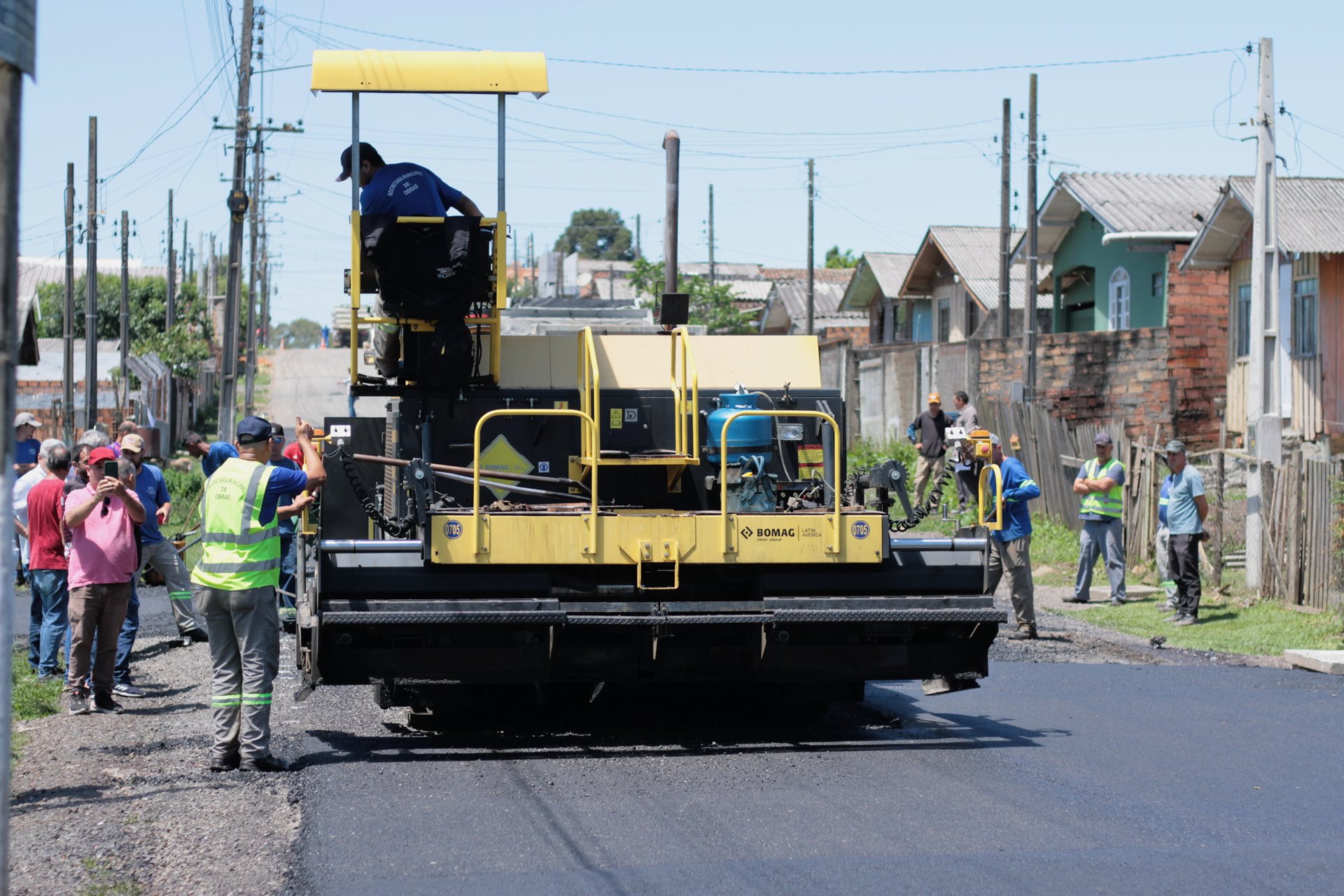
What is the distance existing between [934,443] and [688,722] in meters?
12.8

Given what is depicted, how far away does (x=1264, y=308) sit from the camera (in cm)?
1550

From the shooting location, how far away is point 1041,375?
2562 cm

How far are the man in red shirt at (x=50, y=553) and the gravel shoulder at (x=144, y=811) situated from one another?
4.18 ft

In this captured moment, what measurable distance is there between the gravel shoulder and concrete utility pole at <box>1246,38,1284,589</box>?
401 inches

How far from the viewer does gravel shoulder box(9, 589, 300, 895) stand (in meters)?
5.65

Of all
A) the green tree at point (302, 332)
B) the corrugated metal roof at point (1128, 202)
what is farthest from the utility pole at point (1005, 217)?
the green tree at point (302, 332)

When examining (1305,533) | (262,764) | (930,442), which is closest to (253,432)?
(262,764)

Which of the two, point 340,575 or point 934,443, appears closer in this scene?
point 340,575

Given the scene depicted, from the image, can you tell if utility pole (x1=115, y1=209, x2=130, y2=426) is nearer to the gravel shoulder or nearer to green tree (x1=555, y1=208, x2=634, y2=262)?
the gravel shoulder

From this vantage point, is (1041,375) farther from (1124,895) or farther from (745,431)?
(1124,895)

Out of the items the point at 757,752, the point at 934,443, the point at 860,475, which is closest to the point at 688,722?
the point at 757,752

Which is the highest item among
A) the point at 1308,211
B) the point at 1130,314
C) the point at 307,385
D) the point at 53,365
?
the point at 1308,211

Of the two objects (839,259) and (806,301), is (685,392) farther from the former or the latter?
(839,259)

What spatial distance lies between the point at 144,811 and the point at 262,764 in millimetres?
844
